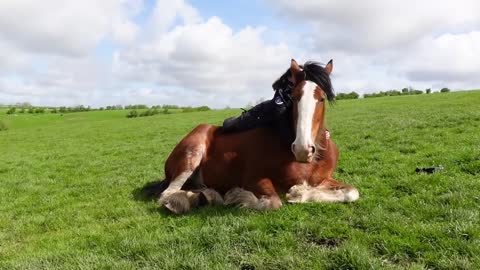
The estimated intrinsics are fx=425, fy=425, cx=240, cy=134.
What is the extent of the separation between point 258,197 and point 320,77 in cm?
192

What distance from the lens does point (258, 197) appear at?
20.2 ft

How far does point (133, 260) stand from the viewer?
470 centimetres

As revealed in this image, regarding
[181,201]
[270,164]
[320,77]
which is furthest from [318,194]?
[181,201]

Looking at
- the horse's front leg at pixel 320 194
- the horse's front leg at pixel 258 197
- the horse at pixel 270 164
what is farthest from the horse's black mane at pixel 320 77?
the horse's front leg at pixel 258 197

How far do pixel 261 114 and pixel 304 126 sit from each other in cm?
172

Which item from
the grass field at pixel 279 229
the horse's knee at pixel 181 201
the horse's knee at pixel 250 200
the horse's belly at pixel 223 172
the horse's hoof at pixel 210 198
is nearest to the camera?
the grass field at pixel 279 229

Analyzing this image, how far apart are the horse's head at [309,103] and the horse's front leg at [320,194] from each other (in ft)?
2.31

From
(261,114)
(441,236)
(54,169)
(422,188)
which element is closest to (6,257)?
(261,114)

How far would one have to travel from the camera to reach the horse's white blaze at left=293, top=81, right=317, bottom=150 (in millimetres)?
5324

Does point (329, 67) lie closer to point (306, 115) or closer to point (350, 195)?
point (306, 115)

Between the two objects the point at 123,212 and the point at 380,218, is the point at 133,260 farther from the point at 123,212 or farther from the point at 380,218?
the point at 380,218

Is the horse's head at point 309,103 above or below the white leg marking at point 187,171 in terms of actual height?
above

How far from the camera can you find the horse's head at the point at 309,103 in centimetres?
532

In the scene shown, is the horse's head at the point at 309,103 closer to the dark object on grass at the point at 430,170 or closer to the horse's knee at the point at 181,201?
the horse's knee at the point at 181,201
